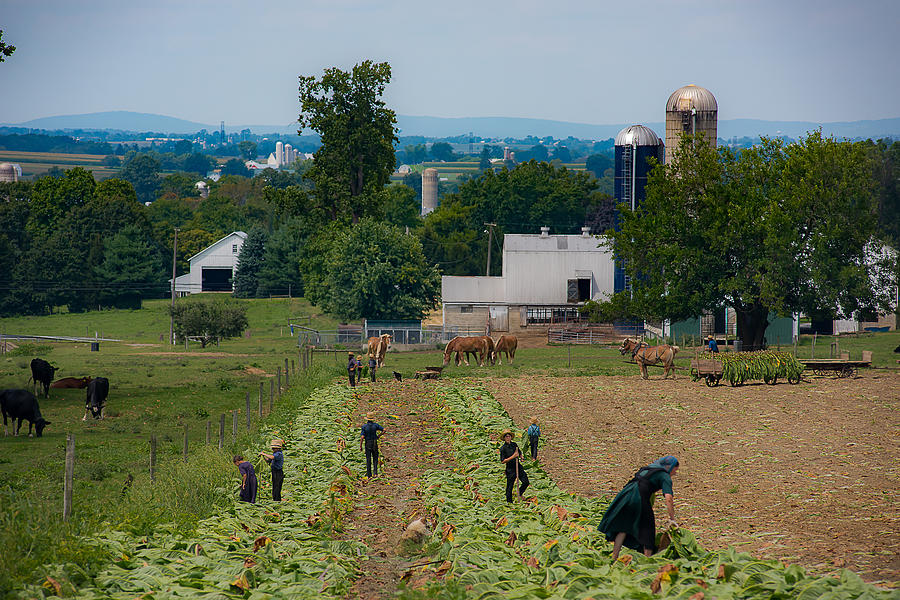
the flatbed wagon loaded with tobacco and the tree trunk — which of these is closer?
the flatbed wagon loaded with tobacco

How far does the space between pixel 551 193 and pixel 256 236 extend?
117 ft

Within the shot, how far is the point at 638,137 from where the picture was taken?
82.8 metres

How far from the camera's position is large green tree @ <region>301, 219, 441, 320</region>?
68.2 meters

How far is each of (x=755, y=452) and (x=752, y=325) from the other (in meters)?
28.9

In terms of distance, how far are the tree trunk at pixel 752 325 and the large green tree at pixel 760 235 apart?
0.06m

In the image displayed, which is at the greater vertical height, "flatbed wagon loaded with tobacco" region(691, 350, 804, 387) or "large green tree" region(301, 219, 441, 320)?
"large green tree" region(301, 219, 441, 320)

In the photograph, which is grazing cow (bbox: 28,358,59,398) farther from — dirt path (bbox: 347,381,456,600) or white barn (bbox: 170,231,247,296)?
white barn (bbox: 170,231,247,296)

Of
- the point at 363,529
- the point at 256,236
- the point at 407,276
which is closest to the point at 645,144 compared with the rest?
the point at 407,276

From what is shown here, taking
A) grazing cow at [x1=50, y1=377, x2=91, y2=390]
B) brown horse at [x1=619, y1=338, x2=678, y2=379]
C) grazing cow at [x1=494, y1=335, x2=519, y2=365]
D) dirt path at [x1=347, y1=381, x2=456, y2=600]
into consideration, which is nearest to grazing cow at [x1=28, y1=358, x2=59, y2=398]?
grazing cow at [x1=50, y1=377, x2=91, y2=390]

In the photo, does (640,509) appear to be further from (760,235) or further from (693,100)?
(693,100)

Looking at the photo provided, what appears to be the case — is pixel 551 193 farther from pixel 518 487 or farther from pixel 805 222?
pixel 518 487

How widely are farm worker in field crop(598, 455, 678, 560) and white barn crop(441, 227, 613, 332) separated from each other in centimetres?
5526

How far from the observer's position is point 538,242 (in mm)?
74625

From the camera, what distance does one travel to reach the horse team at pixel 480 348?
50281 mm
